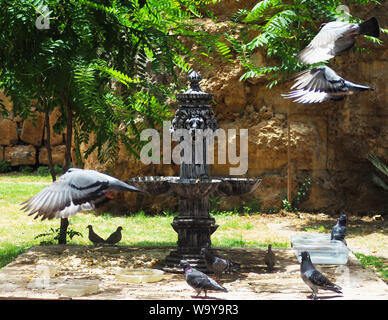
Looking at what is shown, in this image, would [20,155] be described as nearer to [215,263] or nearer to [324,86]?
[215,263]

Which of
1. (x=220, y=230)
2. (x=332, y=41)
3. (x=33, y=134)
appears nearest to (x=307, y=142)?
(x=220, y=230)

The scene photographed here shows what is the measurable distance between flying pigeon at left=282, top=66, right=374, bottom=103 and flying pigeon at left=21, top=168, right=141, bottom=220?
1935mm

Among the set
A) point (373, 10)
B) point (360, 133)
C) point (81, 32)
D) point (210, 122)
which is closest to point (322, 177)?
point (360, 133)

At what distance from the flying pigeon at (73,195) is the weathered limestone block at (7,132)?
559 inches

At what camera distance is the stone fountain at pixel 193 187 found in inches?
232

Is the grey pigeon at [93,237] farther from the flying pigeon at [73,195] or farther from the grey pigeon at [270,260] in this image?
the flying pigeon at [73,195]

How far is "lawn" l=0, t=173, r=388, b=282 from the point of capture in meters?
8.09

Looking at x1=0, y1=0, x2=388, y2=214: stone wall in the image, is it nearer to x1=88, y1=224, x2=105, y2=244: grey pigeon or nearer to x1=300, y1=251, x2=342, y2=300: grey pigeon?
x1=88, y1=224, x2=105, y2=244: grey pigeon

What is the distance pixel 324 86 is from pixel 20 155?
14.1m

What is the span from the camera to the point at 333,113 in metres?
11.0

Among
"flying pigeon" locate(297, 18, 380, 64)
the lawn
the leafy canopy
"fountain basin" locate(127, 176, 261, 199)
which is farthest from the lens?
the lawn

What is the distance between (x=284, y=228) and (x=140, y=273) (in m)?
4.58

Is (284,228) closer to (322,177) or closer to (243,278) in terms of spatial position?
(322,177)

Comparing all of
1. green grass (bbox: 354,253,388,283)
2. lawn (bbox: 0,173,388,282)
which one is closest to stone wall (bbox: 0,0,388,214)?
lawn (bbox: 0,173,388,282)
